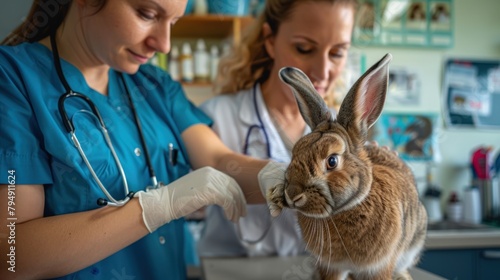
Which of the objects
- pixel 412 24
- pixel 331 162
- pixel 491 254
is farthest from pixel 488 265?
pixel 331 162

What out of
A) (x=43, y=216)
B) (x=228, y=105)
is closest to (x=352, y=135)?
(x=43, y=216)

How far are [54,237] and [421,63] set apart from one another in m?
2.70

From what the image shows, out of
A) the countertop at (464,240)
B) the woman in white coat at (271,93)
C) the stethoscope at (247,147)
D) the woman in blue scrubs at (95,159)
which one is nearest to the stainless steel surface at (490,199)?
the countertop at (464,240)

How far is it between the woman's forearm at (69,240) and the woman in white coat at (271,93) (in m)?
0.54

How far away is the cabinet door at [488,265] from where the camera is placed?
2.07 meters

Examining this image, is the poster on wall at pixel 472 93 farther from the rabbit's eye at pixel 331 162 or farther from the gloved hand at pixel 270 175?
the rabbit's eye at pixel 331 162

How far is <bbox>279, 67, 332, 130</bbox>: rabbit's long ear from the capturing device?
0.85 metres

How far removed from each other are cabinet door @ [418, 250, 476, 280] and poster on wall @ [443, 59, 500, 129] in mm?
1149

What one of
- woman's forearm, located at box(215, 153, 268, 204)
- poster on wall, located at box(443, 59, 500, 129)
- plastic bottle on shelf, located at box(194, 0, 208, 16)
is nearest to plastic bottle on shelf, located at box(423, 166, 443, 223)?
poster on wall, located at box(443, 59, 500, 129)

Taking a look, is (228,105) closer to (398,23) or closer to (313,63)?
(313,63)

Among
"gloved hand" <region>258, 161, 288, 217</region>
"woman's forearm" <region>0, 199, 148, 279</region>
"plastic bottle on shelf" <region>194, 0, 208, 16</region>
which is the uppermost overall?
"plastic bottle on shelf" <region>194, 0, 208, 16</region>

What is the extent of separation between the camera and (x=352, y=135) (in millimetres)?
821

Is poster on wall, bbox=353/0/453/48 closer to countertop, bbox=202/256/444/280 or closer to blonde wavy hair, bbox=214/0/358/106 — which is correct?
blonde wavy hair, bbox=214/0/358/106

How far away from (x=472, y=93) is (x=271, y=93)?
2.05 meters
